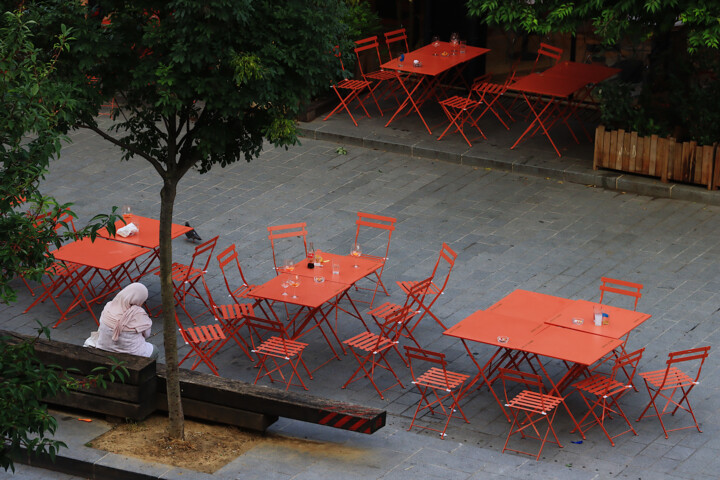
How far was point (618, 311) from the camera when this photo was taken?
12203 millimetres

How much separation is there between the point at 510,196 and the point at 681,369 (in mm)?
5088

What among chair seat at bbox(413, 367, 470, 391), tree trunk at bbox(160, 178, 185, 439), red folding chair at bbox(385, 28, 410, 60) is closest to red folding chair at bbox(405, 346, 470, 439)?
chair seat at bbox(413, 367, 470, 391)

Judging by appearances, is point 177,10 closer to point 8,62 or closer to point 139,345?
point 8,62

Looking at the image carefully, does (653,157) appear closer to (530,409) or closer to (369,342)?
(369,342)

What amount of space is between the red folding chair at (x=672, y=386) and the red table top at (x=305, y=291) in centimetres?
301

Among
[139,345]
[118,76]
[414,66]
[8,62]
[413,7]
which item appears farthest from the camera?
[413,7]

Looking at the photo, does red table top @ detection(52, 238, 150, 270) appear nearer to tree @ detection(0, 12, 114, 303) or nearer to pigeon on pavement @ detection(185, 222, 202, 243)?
pigeon on pavement @ detection(185, 222, 202, 243)

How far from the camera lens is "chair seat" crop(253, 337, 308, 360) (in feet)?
39.7

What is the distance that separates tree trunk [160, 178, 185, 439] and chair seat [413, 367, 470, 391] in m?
2.05

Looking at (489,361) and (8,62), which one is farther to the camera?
(489,361)

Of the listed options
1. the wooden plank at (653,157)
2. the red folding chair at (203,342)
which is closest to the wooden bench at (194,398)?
the red folding chair at (203,342)

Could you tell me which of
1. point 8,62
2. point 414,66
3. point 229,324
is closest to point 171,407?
point 229,324

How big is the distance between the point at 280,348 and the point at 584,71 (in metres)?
8.06

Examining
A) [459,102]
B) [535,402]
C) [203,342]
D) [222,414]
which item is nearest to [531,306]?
[535,402]
